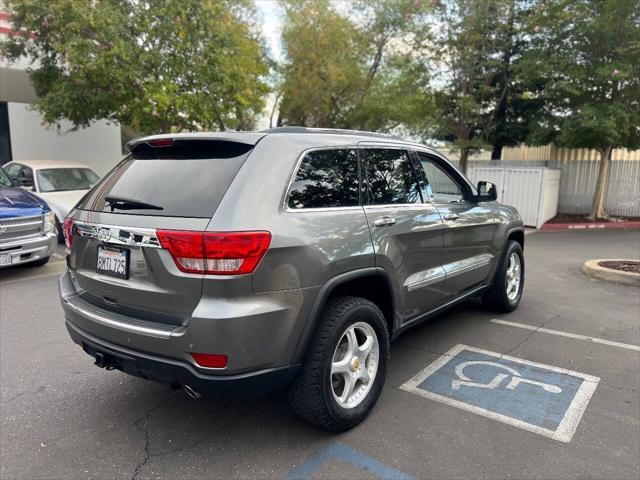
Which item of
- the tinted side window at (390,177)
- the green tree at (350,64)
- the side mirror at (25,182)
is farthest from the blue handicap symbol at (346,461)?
the green tree at (350,64)

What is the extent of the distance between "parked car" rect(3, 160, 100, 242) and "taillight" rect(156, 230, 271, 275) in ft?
24.6

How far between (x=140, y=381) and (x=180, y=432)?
0.86 m

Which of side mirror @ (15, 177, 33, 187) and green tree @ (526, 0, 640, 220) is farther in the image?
green tree @ (526, 0, 640, 220)

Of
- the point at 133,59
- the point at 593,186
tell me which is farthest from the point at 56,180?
the point at 593,186

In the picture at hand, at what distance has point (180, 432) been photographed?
304cm

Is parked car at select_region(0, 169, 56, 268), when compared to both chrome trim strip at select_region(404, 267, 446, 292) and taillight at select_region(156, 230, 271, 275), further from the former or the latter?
chrome trim strip at select_region(404, 267, 446, 292)

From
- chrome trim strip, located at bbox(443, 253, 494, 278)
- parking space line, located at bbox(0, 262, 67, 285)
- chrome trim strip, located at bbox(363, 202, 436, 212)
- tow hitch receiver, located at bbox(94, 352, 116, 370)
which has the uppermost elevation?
chrome trim strip, located at bbox(363, 202, 436, 212)

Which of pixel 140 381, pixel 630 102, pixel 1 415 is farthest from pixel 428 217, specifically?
pixel 630 102

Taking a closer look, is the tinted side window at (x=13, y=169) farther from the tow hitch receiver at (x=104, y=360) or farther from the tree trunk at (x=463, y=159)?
the tree trunk at (x=463, y=159)

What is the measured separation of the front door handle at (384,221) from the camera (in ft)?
10.4

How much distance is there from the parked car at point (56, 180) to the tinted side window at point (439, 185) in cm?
721

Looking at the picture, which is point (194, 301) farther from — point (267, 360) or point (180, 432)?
point (180, 432)

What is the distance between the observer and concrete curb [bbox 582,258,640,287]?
684 cm

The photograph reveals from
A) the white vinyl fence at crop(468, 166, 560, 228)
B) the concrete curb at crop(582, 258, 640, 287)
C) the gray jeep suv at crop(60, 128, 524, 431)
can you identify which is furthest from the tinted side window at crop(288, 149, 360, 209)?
the white vinyl fence at crop(468, 166, 560, 228)
